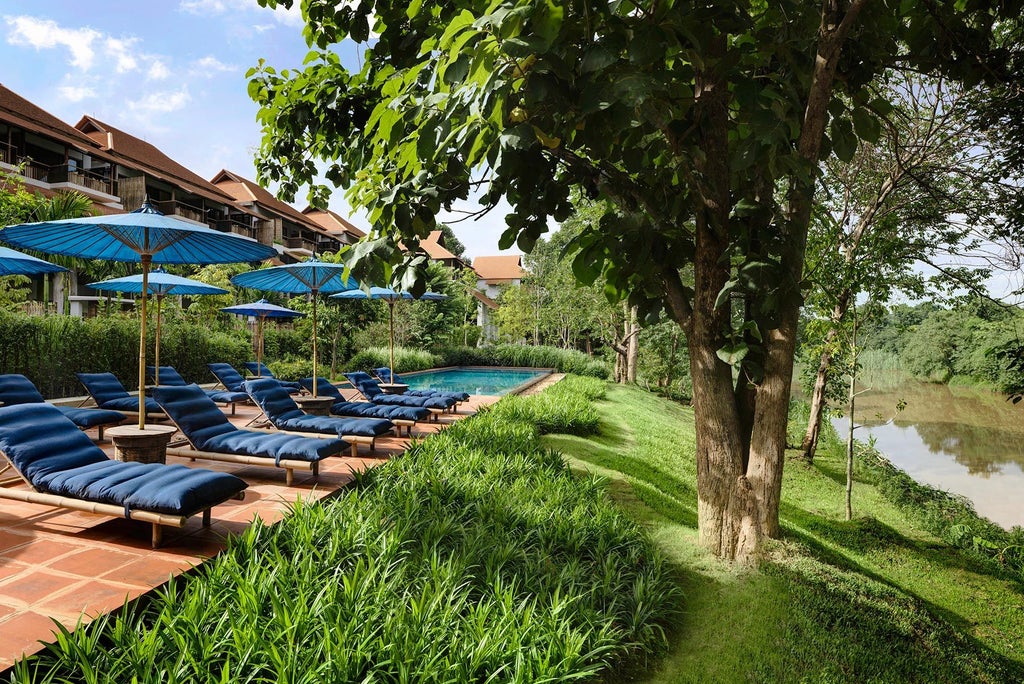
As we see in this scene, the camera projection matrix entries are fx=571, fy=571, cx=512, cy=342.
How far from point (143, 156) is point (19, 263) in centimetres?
2792

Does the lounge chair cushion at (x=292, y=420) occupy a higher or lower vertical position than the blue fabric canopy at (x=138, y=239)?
lower

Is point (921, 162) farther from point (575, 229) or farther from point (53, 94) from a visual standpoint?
point (53, 94)

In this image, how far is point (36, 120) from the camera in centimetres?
2278

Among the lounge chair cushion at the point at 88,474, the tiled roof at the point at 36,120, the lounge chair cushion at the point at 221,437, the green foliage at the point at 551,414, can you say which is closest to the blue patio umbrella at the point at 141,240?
the lounge chair cushion at the point at 221,437

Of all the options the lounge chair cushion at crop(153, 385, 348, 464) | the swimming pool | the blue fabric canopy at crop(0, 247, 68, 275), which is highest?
the blue fabric canopy at crop(0, 247, 68, 275)

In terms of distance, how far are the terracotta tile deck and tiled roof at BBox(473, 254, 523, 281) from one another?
159ft

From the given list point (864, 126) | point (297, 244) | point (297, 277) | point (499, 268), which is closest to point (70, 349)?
point (297, 277)

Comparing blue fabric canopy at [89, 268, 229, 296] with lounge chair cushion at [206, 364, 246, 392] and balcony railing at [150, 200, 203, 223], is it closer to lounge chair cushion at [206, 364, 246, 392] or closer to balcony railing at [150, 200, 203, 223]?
lounge chair cushion at [206, 364, 246, 392]

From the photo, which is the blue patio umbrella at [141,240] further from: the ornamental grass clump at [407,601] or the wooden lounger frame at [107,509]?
the ornamental grass clump at [407,601]

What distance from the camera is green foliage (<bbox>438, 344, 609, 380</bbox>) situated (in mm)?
25500

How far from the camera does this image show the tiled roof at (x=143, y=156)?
28.4m

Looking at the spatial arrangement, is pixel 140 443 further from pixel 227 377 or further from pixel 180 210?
pixel 180 210

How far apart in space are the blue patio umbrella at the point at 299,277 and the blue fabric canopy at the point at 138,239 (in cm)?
217

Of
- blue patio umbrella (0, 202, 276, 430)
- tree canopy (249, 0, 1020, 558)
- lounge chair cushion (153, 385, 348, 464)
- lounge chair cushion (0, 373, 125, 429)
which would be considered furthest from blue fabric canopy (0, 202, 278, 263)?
lounge chair cushion (0, 373, 125, 429)
